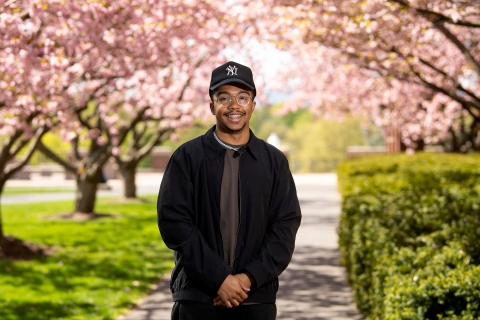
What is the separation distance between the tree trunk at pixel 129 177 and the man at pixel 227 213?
833 inches

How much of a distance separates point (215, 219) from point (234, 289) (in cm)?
35

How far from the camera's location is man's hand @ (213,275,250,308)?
10.9 ft

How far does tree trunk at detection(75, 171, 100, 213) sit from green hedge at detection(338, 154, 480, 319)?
31.4 feet

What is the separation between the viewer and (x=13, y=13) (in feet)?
24.0

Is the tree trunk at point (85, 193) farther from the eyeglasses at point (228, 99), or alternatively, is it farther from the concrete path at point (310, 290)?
the eyeglasses at point (228, 99)

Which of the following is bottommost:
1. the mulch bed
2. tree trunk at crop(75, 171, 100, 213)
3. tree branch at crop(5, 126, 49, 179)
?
the mulch bed

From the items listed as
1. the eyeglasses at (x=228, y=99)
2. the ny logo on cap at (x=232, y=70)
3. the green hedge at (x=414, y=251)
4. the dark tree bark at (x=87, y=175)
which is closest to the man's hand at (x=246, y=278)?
the eyeglasses at (x=228, y=99)

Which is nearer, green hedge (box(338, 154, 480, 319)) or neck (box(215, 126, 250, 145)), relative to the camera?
neck (box(215, 126, 250, 145))

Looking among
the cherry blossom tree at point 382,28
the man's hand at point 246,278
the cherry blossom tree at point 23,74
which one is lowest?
the man's hand at point 246,278

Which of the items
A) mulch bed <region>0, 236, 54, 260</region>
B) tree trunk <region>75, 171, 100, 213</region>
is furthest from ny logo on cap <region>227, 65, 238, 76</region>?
tree trunk <region>75, 171, 100, 213</region>

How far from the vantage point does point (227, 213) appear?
347 centimetres

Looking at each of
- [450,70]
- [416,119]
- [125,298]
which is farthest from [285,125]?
[125,298]

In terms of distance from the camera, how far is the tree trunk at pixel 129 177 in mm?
24572

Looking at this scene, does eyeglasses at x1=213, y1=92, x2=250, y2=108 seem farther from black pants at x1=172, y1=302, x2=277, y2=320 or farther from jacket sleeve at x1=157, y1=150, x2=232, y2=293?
black pants at x1=172, y1=302, x2=277, y2=320
